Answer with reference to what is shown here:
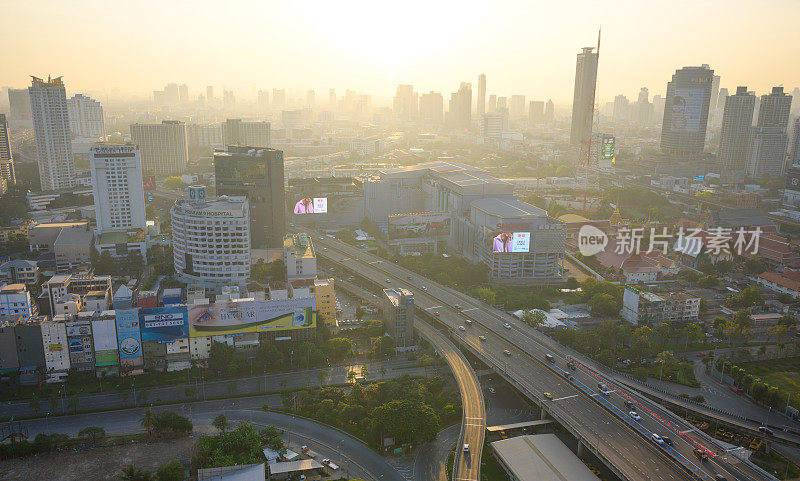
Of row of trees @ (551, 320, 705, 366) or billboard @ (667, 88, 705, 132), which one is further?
billboard @ (667, 88, 705, 132)

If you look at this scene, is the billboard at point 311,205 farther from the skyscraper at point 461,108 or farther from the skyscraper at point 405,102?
the skyscraper at point 405,102

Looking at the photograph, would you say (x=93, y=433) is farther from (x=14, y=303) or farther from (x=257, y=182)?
(x=257, y=182)

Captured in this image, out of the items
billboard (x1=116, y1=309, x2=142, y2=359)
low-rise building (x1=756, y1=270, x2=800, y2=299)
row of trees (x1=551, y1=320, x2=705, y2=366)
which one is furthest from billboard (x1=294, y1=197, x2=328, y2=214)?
low-rise building (x1=756, y1=270, x2=800, y2=299)

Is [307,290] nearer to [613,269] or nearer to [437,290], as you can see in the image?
[437,290]

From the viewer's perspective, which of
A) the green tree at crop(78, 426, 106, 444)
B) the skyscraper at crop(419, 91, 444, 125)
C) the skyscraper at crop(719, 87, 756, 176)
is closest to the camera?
the green tree at crop(78, 426, 106, 444)

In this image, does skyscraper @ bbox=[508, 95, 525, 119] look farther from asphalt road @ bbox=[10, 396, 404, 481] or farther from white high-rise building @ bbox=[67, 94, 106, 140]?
asphalt road @ bbox=[10, 396, 404, 481]

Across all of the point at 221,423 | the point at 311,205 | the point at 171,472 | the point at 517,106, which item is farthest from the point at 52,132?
the point at 517,106
